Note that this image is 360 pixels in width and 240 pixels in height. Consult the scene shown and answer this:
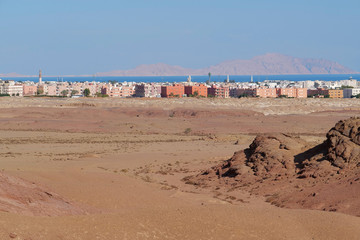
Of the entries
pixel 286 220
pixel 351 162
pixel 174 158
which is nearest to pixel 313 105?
pixel 174 158

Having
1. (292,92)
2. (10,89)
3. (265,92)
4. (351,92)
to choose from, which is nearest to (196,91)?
(265,92)

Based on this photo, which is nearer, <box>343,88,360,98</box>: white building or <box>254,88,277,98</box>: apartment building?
<box>254,88,277,98</box>: apartment building

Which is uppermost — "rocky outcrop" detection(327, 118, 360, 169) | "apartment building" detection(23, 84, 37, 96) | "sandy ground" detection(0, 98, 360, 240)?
"apartment building" detection(23, 84, 37, 96)

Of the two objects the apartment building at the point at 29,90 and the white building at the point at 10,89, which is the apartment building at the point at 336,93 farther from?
the apartment building at the point at 29,90

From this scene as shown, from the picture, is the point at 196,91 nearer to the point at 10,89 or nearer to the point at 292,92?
the point at 292,92

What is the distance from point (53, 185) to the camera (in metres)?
21.0

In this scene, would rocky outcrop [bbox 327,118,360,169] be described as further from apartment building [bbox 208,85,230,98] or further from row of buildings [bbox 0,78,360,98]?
apartment building [bbox 208,85,230,98]

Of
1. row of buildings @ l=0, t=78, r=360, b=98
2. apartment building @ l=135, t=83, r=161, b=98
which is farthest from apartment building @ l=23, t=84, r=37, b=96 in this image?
apartment building @ l=135, t=83, r=161, b=98

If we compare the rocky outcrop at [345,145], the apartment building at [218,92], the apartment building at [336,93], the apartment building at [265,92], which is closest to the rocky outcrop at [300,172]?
the rocky outcrop at [345,145]

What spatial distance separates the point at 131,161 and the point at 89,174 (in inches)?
307

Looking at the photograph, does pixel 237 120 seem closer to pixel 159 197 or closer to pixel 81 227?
pixel 159 197

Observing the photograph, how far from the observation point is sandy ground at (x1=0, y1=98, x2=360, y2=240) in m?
13.9

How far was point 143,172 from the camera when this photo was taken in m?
28.9

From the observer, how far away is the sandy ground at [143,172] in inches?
547
